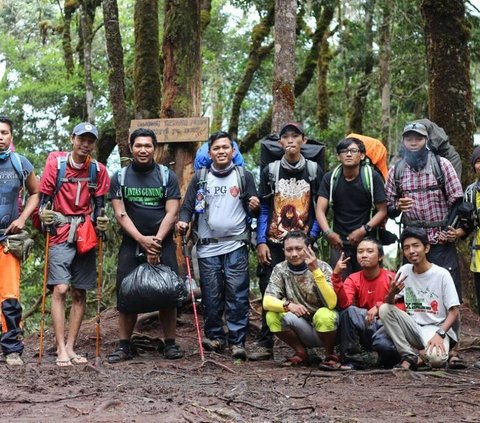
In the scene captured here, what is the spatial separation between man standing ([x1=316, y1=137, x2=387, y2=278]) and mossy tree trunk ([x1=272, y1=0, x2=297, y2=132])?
5.69ft

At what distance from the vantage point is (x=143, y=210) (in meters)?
7.78

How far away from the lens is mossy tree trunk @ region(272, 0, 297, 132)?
360 inches

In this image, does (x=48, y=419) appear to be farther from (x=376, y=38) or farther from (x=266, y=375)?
(x=376, y=38)

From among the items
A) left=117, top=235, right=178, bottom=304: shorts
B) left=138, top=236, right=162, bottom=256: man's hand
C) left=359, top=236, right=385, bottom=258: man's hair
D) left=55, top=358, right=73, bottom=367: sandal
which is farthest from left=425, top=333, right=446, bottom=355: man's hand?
left=55, top=358, right=73, bottom=367: sandal

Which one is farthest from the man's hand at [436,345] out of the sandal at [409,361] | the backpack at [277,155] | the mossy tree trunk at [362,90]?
the mossy tree trunk at [362,90]

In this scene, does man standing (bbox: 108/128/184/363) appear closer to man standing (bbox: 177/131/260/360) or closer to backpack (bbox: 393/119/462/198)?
man standing (bbox: 177/131/260/360)

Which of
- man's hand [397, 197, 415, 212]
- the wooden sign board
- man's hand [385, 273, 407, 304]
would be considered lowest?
man's hand [385, 273, 407, 304]

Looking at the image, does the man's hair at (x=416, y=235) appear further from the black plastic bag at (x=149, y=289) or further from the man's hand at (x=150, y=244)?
the man's hand at (x=150, y=244)

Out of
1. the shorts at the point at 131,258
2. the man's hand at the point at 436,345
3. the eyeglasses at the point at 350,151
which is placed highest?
the eyeglasses at the point at 350,151

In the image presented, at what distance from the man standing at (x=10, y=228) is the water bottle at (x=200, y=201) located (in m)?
1.67

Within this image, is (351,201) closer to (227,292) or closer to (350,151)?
(350,151)

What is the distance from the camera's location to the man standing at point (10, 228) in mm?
7172

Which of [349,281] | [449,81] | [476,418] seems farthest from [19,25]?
[476,418]

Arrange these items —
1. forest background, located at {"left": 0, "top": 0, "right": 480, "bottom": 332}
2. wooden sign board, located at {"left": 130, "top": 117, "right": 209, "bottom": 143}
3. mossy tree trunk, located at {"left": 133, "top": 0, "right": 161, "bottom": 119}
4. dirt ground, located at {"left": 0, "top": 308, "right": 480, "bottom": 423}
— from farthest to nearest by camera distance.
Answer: mossy tree trunk, located at {"left": 133, "top": 0, "right": 161, "bottom": 119} → forest background, located at {"left": 0, "top": 0, "right": 480, "bottom": 332} → wooden sign board, located at {"left": 130, "top": 117, "right": 209, "bottom": 143} → dirt ground, located at {"left": 0, "top": 308, "right": 480, "bottom": 423}
